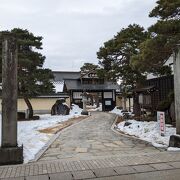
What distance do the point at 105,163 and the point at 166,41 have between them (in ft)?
20.2

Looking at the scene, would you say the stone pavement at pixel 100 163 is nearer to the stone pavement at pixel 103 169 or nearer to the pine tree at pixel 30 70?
the stone pavement at pixel 103 169

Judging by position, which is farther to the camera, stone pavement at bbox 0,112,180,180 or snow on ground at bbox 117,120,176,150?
snow on ground at bbox 117,120,176,150

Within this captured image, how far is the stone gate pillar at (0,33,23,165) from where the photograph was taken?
8758 mm

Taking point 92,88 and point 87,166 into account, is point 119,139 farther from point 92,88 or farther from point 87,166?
point 92,88

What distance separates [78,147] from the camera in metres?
→ 11.2

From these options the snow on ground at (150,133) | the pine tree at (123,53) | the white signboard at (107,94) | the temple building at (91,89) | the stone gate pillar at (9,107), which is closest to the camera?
the stone gate pillar at (9,107)

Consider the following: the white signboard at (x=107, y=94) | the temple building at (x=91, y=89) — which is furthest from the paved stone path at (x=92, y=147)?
the white signboard at (x=107, y=94)

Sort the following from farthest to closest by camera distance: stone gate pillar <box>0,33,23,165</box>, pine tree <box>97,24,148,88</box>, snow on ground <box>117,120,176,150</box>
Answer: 1. pine tree <box>97,24,148,88</box>
2. snow on ground <box>117,120,176,150</box>
3. stone gate pillar <box>0,33,23,165</box>

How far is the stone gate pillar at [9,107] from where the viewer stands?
876cm

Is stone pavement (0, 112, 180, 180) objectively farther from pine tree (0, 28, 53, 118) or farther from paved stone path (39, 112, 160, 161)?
pine tree (0, 28, 53, 118)

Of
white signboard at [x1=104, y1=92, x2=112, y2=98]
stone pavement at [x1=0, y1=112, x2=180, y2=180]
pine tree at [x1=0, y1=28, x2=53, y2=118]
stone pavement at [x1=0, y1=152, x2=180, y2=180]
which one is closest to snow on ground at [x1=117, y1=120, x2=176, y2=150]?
stone pavement at [x1=0, y1=112, x2=180, y2=180]

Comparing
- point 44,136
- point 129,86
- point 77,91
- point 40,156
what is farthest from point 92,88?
point 40,156

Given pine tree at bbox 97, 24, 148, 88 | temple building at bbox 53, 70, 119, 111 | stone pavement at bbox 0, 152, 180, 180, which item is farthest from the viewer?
temple building at bbox 53, 70, 119, 111

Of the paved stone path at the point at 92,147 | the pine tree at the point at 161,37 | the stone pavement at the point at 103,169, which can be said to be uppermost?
the pine tree at the point at 161,37
